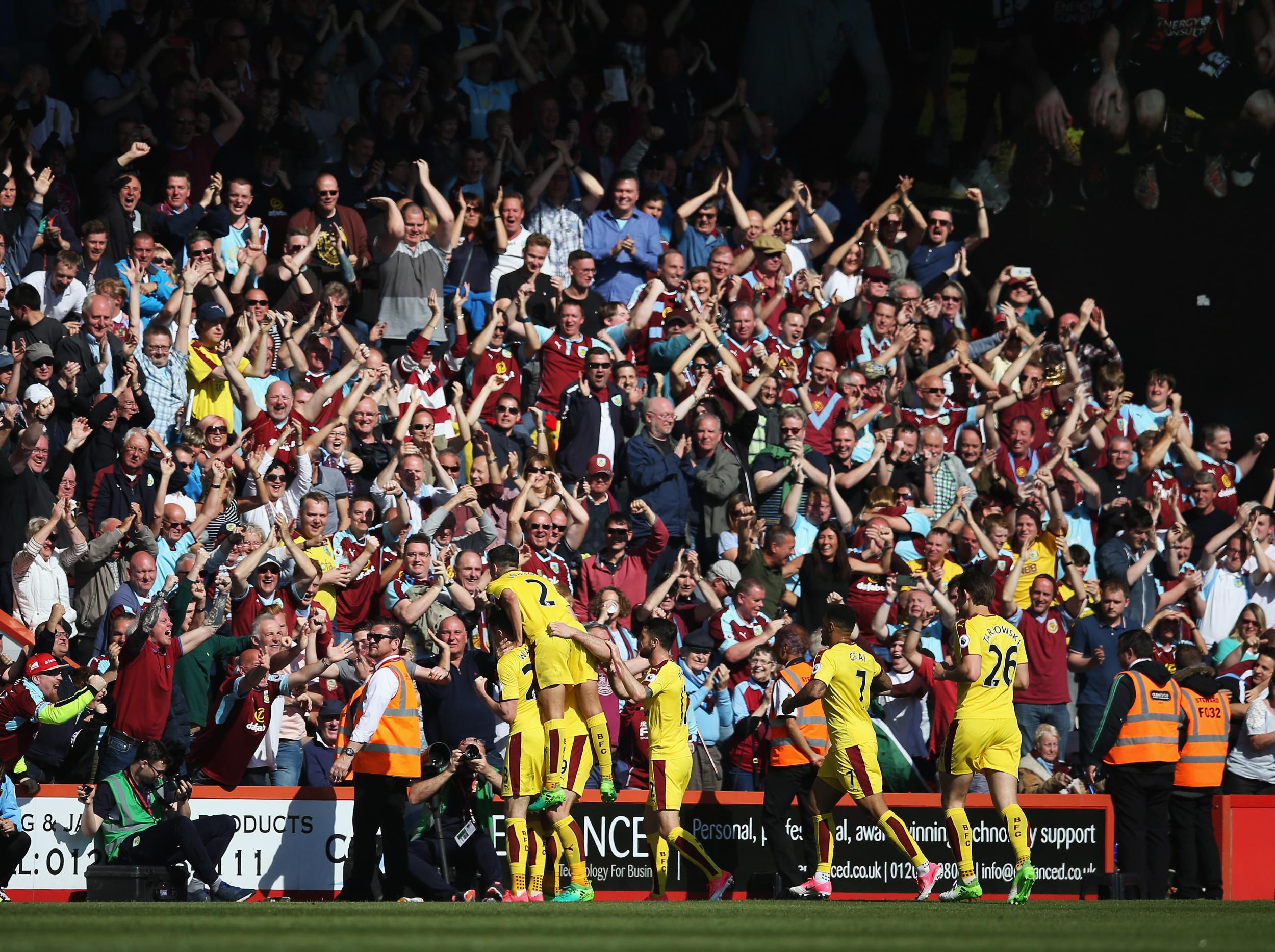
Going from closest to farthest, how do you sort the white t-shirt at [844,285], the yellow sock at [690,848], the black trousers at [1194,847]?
the yellow sock at [690,848] < the black trousers at [1194,847] < the white t-shirt at [844,285]

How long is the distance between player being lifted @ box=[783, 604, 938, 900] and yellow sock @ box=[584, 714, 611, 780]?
1.36 meters

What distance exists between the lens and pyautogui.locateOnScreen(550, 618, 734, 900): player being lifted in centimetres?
1391

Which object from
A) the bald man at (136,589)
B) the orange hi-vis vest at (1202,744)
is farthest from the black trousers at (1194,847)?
the bald man at (136,589)

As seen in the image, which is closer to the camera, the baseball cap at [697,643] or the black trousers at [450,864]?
the black trousers at [450,864]

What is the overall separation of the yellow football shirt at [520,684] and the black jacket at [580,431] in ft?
13.7

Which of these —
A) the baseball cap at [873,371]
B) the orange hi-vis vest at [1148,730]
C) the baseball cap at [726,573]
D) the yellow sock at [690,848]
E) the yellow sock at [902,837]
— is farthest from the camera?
the baseball cap at [873,371]

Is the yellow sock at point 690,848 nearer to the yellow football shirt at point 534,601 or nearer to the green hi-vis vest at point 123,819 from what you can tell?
the yellow football shirt at point 534,601

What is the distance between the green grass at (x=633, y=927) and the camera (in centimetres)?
873

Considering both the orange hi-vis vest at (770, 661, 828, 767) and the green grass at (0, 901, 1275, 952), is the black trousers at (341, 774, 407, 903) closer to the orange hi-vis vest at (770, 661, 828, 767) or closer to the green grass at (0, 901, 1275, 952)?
the green grass at (0, 901, 1275, 952)

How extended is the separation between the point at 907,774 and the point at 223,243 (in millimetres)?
8211

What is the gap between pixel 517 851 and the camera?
1311 centimetres

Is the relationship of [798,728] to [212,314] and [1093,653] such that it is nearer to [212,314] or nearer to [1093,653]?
[1093,653]

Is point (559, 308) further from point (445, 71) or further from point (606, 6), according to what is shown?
point (606, 6)

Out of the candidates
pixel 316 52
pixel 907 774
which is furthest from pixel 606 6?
pixel 907 774
